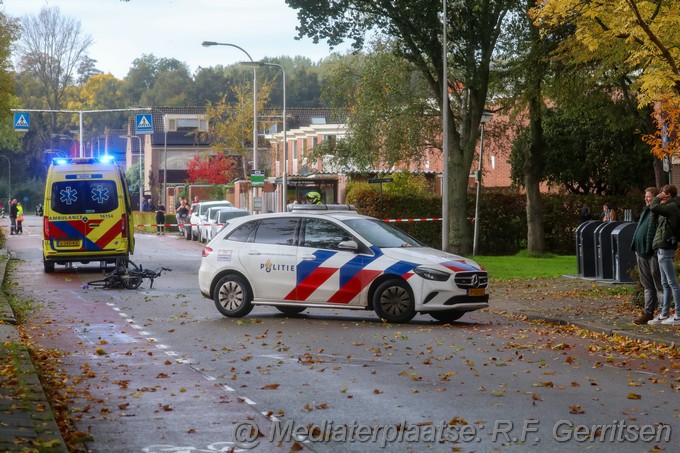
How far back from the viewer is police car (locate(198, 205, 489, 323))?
16.8 metres

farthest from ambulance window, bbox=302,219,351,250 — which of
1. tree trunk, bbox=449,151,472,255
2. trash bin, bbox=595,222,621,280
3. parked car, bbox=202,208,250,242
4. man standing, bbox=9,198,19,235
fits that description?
man standing, bbox=9,198,19,235

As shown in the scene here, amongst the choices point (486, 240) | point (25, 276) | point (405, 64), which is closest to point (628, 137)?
point (486, 240)

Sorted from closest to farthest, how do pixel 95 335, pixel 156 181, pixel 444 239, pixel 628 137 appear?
pixel 95 335 → pixel 444 239 → pixel 628 137 → pixel 156 181

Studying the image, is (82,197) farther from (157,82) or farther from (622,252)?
(157,82)

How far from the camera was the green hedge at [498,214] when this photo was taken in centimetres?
4106

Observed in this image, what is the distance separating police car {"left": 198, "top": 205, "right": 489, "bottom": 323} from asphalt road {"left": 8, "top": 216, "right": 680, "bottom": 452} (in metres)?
0.38

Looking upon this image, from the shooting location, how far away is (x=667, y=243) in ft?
52.4

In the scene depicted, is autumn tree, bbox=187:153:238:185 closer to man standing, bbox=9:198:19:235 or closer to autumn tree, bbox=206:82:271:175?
autumn tree, bbox=206:82:271:175

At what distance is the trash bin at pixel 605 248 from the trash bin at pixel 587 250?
1.83ft

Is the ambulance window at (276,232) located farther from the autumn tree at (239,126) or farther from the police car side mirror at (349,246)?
the autumn tree at (239,126)

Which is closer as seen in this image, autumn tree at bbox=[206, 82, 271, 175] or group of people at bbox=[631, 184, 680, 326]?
group of people at bbox=[631, 184, 680, 326]

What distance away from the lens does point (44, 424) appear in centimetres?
829

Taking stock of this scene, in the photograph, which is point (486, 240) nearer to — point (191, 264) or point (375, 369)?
point (191, 264)

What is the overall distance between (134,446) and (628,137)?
4047 centimetres
